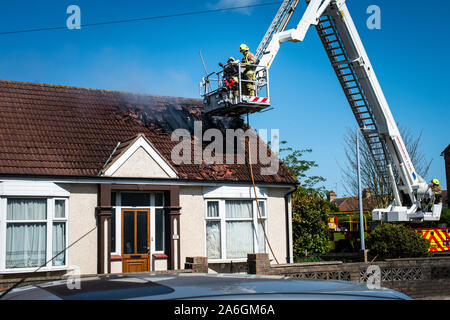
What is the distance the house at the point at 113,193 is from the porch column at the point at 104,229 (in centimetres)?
3

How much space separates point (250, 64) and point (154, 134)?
4.15 meters

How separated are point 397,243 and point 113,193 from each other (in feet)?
34.0

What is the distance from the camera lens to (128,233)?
637 inches

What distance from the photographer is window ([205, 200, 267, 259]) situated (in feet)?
56.7

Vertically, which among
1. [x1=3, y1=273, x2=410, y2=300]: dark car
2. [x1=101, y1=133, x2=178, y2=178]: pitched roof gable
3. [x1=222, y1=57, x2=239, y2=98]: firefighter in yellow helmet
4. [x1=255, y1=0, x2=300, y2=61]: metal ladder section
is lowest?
[x1=3, y1=273, x2=410, y2=300]: dark car

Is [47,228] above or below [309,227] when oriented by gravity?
above

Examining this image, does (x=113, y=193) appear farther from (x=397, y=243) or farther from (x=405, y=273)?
(x=397, y=243)

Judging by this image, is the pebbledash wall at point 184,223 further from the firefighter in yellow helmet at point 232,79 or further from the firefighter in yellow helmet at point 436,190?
the firefighter in yellow helmet at point 436,190

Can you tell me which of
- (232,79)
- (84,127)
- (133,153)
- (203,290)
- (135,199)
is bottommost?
(203,290)

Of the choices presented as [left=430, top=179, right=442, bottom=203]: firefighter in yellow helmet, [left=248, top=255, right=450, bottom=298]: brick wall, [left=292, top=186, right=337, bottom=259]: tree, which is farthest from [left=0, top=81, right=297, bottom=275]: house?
[left=430, top=179, right=442, bottom=203]: firefighter in yellow helmet

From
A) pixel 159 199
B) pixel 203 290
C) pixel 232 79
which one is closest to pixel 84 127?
pixel 159 199

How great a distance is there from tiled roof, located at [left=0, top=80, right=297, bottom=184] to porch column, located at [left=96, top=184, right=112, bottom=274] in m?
0.71

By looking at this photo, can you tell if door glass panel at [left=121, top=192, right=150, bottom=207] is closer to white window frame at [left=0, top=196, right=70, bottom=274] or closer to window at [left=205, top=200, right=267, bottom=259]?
white window frame at [left=0, top=196, right=70, bottom=274]
